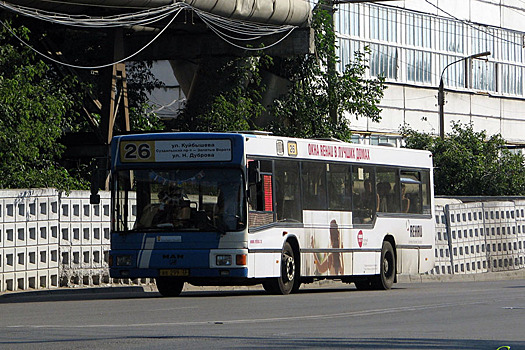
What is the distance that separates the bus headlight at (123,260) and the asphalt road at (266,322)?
60cm

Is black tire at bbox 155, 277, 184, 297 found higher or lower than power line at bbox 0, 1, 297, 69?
lower

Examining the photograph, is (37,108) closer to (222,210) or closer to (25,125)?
(25,125)

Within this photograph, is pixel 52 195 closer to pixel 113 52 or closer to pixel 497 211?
pixel 113 52

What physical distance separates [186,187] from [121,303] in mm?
2259

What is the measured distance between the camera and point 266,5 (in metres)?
32.3

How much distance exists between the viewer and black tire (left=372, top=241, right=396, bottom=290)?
964 inches

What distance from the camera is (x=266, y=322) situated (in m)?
14.0

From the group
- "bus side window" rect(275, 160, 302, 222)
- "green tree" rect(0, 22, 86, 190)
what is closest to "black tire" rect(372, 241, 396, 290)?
"bus side window" rect(275, 160, 302, 222)

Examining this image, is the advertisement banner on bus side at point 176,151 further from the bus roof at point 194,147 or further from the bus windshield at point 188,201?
the bus windshield at point 188,201

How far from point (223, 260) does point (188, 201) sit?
1.10 meters

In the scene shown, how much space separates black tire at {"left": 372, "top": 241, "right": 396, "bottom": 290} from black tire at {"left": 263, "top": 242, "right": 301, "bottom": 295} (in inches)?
144

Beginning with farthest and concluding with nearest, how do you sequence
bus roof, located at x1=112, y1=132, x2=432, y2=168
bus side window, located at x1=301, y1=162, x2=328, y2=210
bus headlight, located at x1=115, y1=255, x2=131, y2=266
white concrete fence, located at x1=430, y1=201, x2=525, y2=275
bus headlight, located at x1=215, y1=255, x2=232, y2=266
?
white concrete fence, located at x1=430, y1=201, x2=525, y2=275, bus side window, located at x1=301, y1=162, x2=328, y2=210, bus headlight, located at x1=115, y1=255, x2=131, y2=266, bus roof, located at x1=112, y1=132, x2=432, y2=168, bus headlight, located at x1=215, y1=255, x2=232, y2=266

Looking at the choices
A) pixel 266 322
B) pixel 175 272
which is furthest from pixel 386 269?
pixel 266 322

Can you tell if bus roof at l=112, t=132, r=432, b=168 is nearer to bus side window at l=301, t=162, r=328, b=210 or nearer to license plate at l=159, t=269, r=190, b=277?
bus side window at l=301, t=162, r=328, b=210
